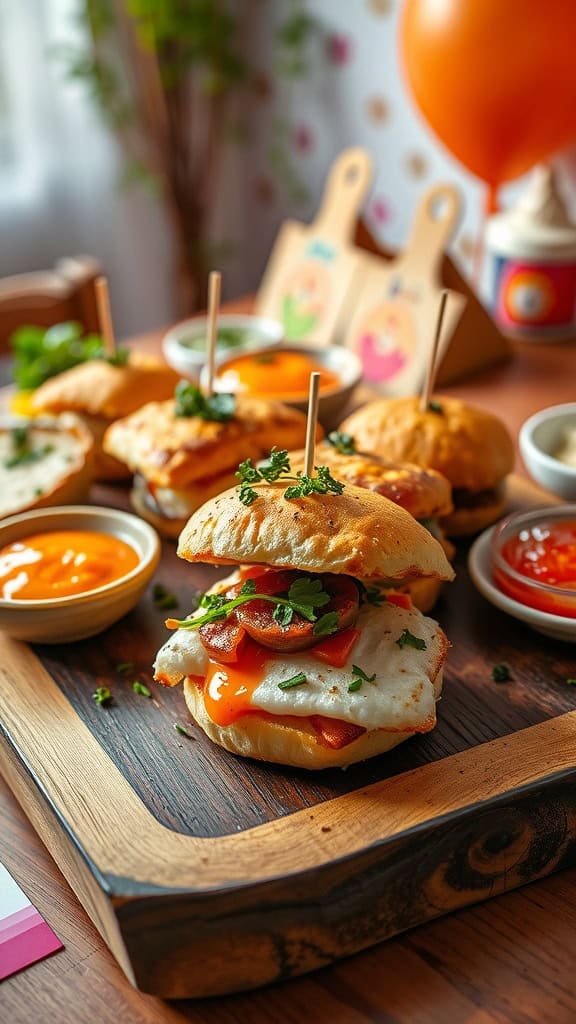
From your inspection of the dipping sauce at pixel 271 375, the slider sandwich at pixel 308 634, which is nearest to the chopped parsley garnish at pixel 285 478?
the slider sandwich at pixel 308 634

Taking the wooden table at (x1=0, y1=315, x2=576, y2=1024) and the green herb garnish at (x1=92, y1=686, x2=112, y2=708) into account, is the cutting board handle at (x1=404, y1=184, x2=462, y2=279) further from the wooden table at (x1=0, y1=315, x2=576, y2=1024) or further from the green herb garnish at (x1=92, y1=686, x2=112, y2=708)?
the wooden table at (x1=0, y1=315, x2=576, y2=1024)

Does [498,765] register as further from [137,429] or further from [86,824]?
[137,429]

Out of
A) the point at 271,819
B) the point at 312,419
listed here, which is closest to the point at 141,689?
the point at 271,819

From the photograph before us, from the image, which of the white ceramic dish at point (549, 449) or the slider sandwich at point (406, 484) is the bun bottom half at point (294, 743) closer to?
the slider sandwich at point (406, 484)

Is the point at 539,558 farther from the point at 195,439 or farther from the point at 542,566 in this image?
the point at 195,439

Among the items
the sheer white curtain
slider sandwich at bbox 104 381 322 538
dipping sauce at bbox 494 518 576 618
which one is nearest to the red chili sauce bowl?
dipping sauce at bbox 494 518 576 618

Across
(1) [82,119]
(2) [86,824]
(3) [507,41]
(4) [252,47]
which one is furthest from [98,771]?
(4) [252,47]
